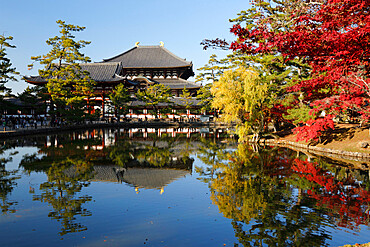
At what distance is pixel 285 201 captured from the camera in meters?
8.62

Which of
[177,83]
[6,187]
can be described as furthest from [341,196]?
[177,83]

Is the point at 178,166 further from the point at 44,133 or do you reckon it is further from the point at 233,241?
the point at 44,133

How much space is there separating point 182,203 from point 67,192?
3.91 meters

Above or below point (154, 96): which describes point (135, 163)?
below

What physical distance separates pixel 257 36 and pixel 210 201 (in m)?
5.04

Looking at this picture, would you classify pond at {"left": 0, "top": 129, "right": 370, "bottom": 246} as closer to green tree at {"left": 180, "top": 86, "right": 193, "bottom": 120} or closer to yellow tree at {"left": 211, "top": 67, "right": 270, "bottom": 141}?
yellow tree at {"left": 211, "top": 67, "right": 270, "bottom": 141}

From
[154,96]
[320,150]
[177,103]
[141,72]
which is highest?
[141,72]

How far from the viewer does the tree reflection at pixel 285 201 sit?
6457mm

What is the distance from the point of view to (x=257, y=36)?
646 cm

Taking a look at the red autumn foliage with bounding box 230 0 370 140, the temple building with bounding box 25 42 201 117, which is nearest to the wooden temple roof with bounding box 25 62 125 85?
the temple building with bounding box 25 42 201 117

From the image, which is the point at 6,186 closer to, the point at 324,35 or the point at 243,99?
the point at 324,35

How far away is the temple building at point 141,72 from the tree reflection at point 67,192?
32910mm

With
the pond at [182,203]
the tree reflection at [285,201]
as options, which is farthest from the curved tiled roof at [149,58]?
the tree reflection at [285,201]

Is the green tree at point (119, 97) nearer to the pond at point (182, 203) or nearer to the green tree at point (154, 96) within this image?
the green tree at point (154, 96)
